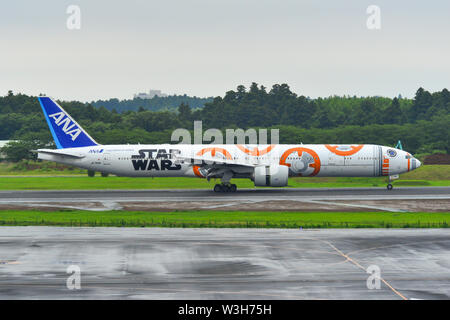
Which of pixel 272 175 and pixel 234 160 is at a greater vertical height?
pixel 234 160

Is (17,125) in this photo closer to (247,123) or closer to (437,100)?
(247,123)

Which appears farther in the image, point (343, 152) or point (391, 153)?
point (391, 153)

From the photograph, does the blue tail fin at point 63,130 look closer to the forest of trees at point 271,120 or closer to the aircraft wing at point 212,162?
the aircraft wing at point 212,162

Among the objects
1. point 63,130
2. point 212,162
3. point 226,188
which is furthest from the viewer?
point 63,130

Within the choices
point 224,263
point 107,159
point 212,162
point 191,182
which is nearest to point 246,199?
point 212,162

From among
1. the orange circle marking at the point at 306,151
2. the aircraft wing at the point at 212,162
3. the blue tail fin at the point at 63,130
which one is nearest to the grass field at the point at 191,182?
the blue tail fin at the point at 63,130

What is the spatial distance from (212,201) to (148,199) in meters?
5.30

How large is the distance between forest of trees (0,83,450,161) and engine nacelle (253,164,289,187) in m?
52.2

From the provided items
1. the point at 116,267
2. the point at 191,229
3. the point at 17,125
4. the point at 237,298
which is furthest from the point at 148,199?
the point at 17,125

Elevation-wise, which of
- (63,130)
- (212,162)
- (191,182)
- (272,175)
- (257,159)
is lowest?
(191,182)

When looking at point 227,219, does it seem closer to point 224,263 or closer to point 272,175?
point 224,263

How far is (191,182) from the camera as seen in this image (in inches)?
2591

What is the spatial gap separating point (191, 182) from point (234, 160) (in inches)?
426

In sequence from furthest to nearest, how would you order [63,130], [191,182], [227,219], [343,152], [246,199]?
[191,182] < [63,130] < [343,152] < [246,199] < [227,219]
